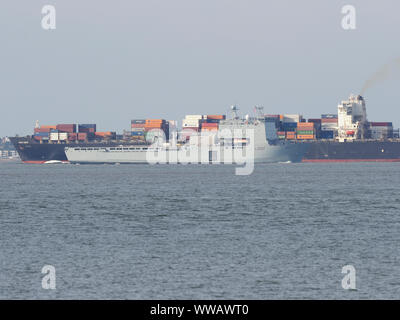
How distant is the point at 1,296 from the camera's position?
21625 mm

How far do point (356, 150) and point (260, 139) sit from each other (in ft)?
77.6

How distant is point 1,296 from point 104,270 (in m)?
4.66

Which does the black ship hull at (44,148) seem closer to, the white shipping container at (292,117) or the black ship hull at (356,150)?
the white shipping container at (292,117)

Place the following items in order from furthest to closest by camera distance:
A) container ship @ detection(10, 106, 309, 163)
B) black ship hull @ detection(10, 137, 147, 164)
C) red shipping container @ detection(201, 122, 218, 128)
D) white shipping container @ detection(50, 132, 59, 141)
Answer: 1. white shipping container @ detection(50, 132, 59, 141)
2. black ship hull @ detection(10, 137, 147, 164)
3. red shipping container @ detection(201, 122, 218, 128)
4. container ship @ detection(10, 106, 309, 163)

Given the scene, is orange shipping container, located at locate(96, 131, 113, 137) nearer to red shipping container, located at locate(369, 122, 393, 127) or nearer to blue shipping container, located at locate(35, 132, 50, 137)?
blue shipping container, located at locate(35, 132, 50, 137)

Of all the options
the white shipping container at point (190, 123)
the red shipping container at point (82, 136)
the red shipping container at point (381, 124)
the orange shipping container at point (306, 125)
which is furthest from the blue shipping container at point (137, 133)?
the red shipping container at point (381, 124)

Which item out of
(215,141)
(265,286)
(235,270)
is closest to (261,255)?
(235,270)

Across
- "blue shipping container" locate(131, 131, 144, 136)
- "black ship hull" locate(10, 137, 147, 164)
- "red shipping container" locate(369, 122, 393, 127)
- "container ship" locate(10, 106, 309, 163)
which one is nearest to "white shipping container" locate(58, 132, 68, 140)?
"container ship" locate(10, 106, 309, 163)

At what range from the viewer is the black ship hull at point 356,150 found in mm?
163375

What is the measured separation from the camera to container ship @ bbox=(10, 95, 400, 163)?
160 metres

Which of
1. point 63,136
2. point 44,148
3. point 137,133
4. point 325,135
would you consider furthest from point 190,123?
point 44,148

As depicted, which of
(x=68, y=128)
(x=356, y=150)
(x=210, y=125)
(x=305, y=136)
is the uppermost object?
(x=210, y=125)

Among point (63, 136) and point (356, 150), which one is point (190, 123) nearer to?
point (63, 136)

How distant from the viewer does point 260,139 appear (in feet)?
511
